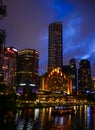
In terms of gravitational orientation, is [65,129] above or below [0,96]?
below

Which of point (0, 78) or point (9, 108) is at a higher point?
point (0, 78)

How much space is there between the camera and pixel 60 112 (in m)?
136

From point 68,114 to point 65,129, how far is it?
197ft

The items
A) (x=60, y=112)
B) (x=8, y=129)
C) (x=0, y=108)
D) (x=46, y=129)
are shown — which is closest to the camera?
(x=0, y=108)

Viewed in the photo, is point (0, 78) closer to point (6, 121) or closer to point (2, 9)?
point (6, 121)

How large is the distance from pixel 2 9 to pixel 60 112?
114286 millimetres

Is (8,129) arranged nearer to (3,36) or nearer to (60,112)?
(3,36)

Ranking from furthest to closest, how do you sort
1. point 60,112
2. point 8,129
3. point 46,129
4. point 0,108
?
point 60,112, point 46,129, point 8,129, point 0,108

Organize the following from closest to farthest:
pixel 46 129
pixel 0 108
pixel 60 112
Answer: pixel 0 108, pixel 46 129, pixel 60 112

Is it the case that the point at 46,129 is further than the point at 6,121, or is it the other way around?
the point at 46,129

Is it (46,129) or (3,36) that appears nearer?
(3,36)

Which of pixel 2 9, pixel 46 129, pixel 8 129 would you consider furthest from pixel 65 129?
pixel 2 9

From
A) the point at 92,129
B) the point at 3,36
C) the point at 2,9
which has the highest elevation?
the point at 2,9

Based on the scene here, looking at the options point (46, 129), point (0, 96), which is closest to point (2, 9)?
point (0, 96)
